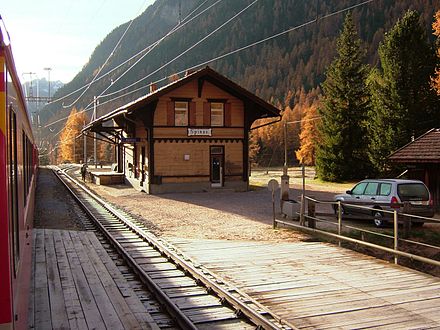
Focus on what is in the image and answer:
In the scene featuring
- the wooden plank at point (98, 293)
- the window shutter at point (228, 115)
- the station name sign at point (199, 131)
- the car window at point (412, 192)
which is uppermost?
the window shutter at point (228, 115)

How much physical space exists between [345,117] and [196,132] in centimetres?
1682

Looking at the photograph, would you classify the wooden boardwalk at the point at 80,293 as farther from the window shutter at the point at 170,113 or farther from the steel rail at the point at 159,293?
the window shutter at the point at 170,113

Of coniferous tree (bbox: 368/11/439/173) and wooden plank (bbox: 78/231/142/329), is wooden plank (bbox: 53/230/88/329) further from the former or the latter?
coniferous tree (bbox: 368/11/439/173)

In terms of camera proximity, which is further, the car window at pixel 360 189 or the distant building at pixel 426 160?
the distant building at pixel 426 160

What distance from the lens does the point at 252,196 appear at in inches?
1018

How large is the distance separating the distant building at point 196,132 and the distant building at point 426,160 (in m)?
9.50

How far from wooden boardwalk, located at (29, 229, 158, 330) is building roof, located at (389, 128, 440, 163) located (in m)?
14.2

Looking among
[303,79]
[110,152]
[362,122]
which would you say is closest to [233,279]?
[362,122]

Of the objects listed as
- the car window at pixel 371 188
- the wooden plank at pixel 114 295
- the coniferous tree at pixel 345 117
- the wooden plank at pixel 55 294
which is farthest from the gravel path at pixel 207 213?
the coniferous tree at pixel 345 117

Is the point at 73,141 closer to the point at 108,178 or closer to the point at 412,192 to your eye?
the point at 108,178

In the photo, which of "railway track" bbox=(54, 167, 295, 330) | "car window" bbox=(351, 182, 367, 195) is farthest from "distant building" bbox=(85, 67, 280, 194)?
"railway track" bbox=(54, 167, 295, 330)

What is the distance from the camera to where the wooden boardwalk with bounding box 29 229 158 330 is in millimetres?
6098

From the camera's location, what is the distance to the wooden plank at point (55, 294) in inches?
240

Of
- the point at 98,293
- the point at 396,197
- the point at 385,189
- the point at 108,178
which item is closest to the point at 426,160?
the point at 385,189
